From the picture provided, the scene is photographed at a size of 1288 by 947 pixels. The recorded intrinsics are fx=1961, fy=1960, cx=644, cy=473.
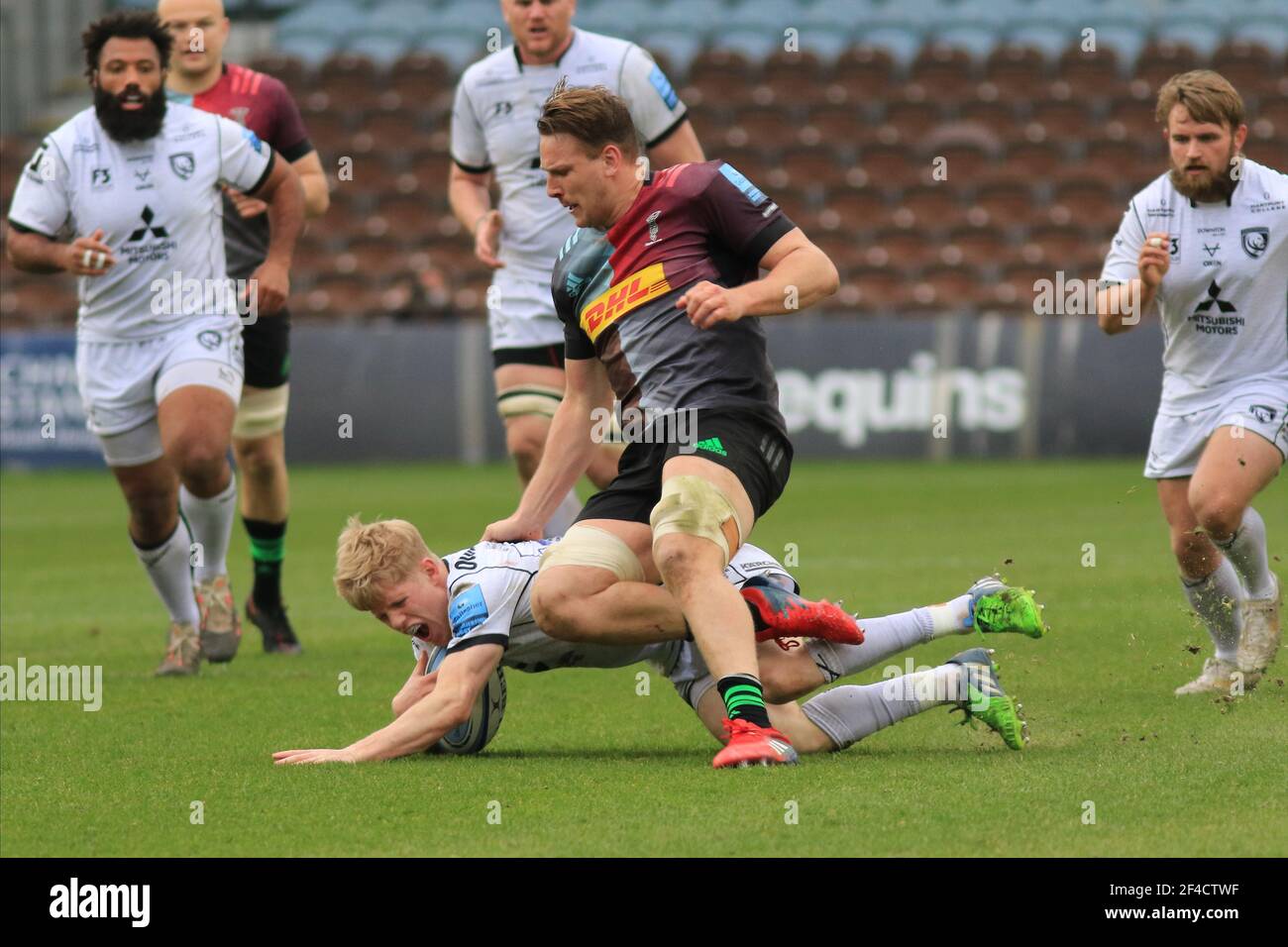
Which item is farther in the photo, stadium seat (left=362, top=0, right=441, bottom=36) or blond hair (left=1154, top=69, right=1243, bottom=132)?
stadium seat (left=362, top=0, right=441, bottom=36)

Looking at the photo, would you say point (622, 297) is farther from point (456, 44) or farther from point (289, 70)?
point (456, 44)

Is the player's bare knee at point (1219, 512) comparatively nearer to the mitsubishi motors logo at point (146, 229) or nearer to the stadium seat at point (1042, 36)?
the mitsubishi motors logo at point (146, 229)

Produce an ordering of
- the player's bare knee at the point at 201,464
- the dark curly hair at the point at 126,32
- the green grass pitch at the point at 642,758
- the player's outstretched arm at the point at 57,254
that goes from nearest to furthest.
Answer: the green grass pitch at the point at 642,758
the player's outstretched arm at the point at 57,254
the player's bare knee at the point at 201,464
the dark curly hair at the point at 126,32

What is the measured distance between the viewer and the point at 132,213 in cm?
830

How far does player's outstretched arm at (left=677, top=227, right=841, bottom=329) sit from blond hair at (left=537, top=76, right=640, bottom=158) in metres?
0.55

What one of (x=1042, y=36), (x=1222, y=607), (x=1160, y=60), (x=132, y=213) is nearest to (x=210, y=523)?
(x=132, y=213)

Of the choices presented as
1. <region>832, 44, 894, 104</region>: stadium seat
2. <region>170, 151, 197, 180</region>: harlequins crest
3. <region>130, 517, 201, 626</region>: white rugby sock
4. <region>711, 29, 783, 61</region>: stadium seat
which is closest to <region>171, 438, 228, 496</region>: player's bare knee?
<region>130, 517, 201, 626</region>: white rugby sock

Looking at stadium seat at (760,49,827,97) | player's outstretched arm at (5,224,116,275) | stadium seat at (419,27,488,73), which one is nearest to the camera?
player's outstretched arm at (5,224,116,275)

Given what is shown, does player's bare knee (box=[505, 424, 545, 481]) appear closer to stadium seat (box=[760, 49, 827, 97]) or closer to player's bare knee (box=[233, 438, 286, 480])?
player's bare knee (box=[233, 438, 286, 480])

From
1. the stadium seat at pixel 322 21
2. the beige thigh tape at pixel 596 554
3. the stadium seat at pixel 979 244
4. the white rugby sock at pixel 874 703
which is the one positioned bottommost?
the white rugby sock at pixel 874 703

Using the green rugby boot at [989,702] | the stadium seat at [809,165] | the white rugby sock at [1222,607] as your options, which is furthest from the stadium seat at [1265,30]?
the green rugby boot at [989,702]

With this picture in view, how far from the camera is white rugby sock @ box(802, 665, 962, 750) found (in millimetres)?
5945

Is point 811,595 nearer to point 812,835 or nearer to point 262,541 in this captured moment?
point 262,541

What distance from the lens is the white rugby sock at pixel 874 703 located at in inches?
234
